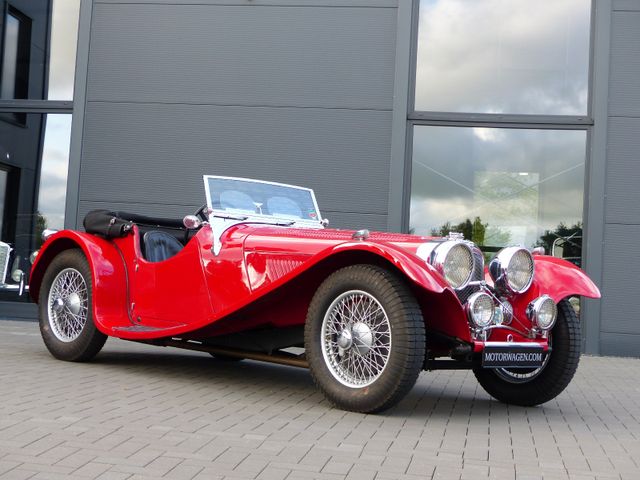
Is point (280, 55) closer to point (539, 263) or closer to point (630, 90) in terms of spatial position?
point (630, 90)

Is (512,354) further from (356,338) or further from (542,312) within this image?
(356,338)

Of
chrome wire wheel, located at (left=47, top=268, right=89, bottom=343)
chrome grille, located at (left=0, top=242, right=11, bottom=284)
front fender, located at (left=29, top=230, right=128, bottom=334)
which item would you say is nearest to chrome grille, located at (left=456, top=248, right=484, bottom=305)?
front fender, located at (left=29, top=230, right=128, bottom=334)

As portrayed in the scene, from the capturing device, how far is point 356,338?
4.80 metres

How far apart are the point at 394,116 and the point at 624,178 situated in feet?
9.24

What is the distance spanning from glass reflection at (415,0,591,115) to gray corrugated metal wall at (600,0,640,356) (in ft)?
1.33

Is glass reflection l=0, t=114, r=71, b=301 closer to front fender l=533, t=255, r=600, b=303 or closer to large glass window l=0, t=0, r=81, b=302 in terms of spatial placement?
large glass window l=0, t=0, r=81, b=302

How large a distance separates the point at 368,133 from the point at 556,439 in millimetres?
6418

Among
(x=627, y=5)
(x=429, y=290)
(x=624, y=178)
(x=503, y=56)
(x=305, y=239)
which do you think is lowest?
(x=429, y=290)

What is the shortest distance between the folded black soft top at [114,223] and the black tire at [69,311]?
24 cm

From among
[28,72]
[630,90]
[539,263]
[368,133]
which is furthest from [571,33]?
[28,72]

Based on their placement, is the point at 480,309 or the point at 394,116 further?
the point at 394,116

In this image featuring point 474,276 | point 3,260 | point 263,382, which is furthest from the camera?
point 3,260

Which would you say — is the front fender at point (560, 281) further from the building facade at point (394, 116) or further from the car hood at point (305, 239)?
the building facade at point (394, 116)

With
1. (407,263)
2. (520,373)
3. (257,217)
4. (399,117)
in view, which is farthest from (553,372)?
(399,117)
